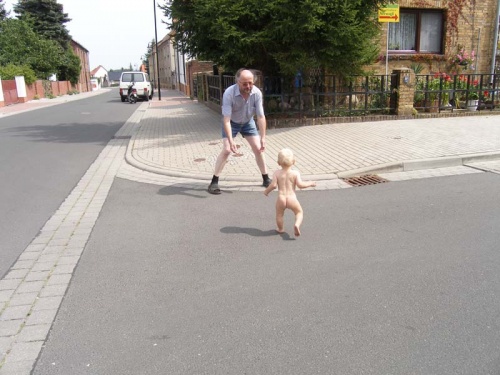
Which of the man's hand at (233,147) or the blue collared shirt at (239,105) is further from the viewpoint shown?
the blue collared shirt at (239,105)

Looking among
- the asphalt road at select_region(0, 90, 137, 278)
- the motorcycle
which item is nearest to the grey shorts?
the asphalt road at select_region(0, 90, 137, 278)

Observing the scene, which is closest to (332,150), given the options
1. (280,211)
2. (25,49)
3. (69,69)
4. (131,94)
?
(280,211)

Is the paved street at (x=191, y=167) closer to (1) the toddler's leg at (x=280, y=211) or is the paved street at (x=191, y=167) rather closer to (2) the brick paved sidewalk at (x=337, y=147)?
(2) the brick paved sidewalk at (x=337, y=147)

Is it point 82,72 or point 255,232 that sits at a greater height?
point 82,72

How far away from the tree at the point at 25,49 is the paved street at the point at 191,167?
117ft

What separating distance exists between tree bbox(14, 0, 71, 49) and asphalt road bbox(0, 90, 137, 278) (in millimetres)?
40696

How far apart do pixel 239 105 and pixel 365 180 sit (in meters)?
2.43

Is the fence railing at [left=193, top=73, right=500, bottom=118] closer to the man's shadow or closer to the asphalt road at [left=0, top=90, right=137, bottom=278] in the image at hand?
the asphalt road at [left=0, top=90, right=137, bottom=278]

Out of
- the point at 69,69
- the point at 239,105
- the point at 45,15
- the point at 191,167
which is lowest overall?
the point at 191,167

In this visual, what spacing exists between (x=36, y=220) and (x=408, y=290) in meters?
4.52

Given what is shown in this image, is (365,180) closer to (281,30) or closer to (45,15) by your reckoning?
(281,30)

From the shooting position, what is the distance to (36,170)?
8.46 meters

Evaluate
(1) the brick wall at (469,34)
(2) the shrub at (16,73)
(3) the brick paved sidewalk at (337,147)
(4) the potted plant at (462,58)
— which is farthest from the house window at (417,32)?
(2) the shrub at (16,73)

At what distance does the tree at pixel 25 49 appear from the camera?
42.2m
